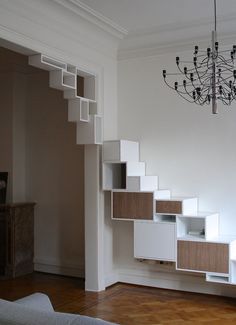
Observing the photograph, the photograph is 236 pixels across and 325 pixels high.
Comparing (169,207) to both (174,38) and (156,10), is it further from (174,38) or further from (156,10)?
(156,10)

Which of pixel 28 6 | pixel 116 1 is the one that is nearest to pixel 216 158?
pixel 116 1

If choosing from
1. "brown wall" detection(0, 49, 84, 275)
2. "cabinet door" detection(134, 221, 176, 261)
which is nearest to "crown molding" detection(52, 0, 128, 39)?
"brown wall" detection(0, 49, 84, 275)

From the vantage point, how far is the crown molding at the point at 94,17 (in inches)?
160

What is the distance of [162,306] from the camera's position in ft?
14.2

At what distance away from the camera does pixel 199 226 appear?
4742 mm

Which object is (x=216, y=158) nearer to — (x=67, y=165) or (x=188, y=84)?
(x=188, y=84)

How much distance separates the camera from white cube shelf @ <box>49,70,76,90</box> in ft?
14.0

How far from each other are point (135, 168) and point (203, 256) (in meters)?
1.25

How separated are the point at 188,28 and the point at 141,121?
1.19 m

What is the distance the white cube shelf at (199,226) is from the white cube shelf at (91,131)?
1246 mm

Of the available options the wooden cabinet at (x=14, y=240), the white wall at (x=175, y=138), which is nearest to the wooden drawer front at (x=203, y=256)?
the white wall at (x=175, y=138)

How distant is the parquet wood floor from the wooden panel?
0.95 meters

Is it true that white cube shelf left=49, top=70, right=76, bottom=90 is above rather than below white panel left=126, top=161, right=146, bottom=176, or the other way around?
above

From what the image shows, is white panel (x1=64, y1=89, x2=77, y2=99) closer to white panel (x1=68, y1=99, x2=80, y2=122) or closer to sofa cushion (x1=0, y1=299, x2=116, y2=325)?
white panel (x1=68, y1=99, x2=80, y2=122)
